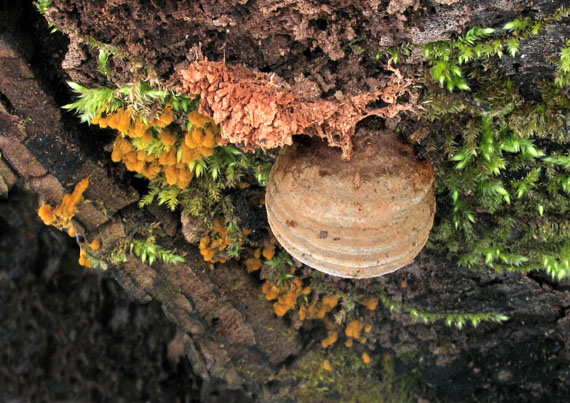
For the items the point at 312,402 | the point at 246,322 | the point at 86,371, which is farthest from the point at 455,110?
the point at 86,371

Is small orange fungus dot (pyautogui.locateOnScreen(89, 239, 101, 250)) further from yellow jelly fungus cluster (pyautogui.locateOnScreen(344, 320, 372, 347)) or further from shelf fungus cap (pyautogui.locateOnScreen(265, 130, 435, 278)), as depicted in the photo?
yellow jelly fungus cluster (pyautogui.locateOnScreen(344, 320, 372, 347))

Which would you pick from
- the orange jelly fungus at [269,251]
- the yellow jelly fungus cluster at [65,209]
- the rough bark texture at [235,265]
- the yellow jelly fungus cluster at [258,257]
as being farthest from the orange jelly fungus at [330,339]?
the yellow jelly fungus cluster at [65,209]

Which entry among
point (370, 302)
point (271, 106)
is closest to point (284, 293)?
point (370, 302)

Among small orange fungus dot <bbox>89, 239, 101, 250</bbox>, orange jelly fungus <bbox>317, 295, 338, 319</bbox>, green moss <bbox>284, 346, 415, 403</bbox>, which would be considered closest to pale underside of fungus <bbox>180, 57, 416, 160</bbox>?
small orange fungus dot <bbox>89, 239, 101, 250</bbox>

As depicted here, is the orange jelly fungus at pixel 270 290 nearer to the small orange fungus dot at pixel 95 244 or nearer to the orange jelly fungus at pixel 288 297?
the orange jelly fungus at pixel 288 297

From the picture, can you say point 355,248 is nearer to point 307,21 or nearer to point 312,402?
point 307,21

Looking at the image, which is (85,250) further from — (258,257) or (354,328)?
(354,328)
